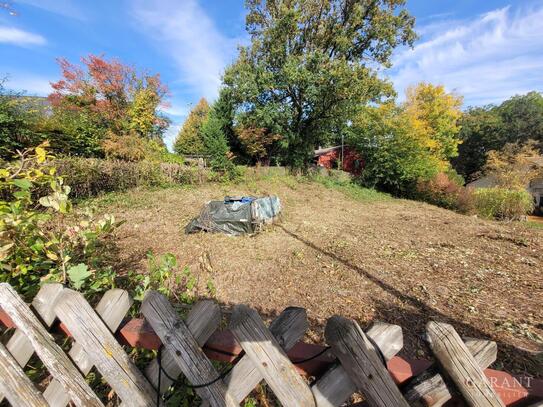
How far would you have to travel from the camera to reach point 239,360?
864mm

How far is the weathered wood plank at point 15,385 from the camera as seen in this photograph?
104 centimetres

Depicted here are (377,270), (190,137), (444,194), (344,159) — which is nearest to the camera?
(377,270)

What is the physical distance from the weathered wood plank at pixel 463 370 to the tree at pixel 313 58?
14436mm

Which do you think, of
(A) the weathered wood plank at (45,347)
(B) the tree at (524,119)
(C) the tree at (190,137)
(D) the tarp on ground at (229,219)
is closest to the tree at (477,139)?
(B) the tree at (524,119)

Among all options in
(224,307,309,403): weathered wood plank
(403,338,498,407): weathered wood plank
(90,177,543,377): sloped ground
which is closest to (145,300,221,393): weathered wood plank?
(224,307,309,403): weathered wood plank

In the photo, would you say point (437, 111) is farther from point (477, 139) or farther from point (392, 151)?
point (477, 139)

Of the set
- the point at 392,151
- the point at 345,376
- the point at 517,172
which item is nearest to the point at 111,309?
the point at 345,376

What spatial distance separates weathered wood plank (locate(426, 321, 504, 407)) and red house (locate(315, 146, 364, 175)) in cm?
1996

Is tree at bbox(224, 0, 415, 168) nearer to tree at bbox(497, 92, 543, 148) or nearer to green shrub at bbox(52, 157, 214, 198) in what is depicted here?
green shrub at bbox(52, 157, 214, 198)

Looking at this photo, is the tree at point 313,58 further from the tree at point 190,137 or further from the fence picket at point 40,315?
the fence picket at point 40,315

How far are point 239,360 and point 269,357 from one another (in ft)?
0.47

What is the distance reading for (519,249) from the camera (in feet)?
17.9

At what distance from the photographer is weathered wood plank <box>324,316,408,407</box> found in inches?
28.0

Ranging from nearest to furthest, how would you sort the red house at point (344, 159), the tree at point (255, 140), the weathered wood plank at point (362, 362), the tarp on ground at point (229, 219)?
1. the weathered wood plank at point (362, 362)
2. the tarp on ground at point (229, 219)
3. the tree at point (255, 140)
4. the red house at point (344, 159)
